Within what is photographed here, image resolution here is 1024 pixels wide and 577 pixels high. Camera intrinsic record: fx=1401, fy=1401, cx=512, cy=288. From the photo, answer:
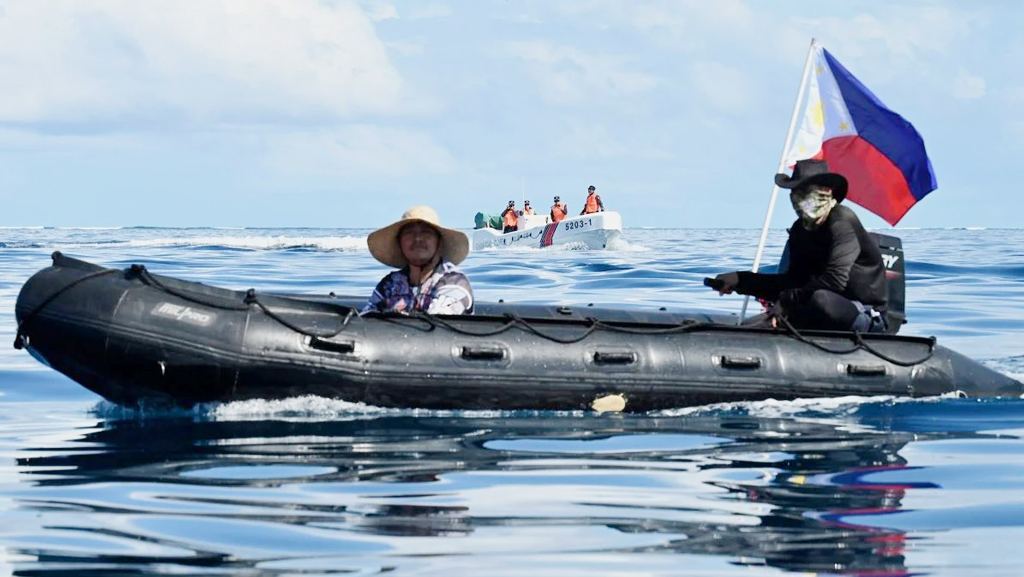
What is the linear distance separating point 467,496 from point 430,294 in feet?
9.31

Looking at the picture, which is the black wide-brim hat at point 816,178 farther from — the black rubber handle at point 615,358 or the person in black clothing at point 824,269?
the black rubber handle at point 615,358

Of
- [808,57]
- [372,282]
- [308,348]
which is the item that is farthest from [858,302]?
[372,282]

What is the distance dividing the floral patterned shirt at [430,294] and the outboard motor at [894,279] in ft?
9.82

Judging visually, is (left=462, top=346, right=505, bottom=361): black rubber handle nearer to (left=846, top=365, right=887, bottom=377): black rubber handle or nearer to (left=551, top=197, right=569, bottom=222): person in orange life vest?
(left=846, top=365, right=887, bottom=377): black rubber handle

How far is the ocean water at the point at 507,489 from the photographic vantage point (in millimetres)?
4605

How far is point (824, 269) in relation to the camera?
863 centimetres

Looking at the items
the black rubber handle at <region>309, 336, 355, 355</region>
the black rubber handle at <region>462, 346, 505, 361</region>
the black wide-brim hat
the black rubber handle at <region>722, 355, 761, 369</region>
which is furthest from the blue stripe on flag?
the black rubber handle at <region>309, 336, 355, 355</region>

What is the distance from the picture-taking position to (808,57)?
10430 mm

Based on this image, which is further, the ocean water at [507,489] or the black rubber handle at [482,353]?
the black rubber handle at [482,353]

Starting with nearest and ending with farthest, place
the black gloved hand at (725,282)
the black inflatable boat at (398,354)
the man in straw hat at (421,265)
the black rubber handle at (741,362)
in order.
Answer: the black inflatable boat at (398,354) < the man in straw hat at (421,265) < the black rubber handle at (741,362) < the black gloved hand at (725,282)

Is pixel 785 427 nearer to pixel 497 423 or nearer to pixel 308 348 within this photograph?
pixel 497 423

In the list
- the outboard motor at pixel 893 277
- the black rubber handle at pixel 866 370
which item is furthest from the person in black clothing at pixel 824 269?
the outboard motor at pixel 893 277

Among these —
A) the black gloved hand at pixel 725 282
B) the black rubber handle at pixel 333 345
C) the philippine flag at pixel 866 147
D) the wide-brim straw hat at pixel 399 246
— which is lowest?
the black rubber handle at pixel 333 345

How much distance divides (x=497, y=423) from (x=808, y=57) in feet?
14.1
